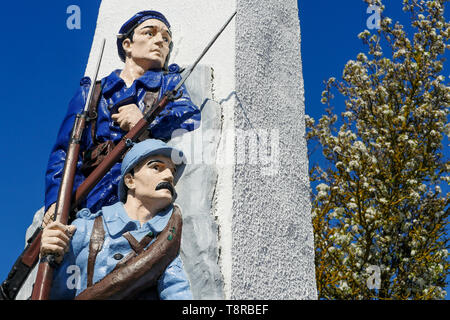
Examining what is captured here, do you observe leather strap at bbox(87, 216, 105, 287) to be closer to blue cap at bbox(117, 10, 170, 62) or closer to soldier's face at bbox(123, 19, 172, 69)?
soldier's face at bbox(123, 19, 172, 69)

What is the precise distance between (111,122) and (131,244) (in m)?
0.77

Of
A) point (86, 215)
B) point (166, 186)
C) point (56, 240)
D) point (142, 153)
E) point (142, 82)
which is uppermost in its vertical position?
point (142, 82)

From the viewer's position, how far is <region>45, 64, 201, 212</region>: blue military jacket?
2549 mm

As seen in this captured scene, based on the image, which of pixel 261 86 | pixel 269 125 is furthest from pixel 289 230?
pixel 261 86

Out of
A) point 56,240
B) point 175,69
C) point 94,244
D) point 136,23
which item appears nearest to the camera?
point 56,240

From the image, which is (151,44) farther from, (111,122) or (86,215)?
(86,215)

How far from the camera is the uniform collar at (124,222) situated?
2215 millimetres

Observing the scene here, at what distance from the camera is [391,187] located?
6223 mm

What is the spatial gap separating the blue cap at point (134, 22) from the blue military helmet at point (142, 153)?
838mm

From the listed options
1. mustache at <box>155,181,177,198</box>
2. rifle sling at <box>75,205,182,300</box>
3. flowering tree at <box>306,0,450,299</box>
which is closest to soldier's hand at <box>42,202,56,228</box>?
rifle sling at <box>75,205,182,300</box>

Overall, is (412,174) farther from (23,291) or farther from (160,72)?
(23,291)

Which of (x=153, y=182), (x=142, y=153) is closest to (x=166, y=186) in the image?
(x=153, y=182)

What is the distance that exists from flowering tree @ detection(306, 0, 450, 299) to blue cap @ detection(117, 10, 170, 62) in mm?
3561
